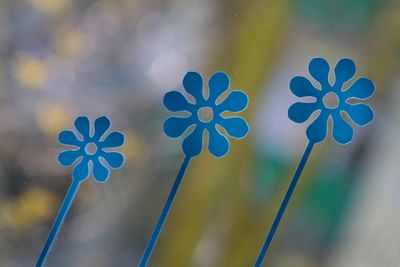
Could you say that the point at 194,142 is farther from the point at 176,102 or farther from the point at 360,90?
the point at 360,90

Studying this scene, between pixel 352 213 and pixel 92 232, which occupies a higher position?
pixel 352 213

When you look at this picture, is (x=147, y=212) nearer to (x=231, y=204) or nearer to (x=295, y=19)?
(x=231, y=204)

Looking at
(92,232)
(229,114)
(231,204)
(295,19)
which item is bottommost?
(92,232)

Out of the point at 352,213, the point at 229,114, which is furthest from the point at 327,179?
the point at 229,114

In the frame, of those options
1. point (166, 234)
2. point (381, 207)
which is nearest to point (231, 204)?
point (166, 234)

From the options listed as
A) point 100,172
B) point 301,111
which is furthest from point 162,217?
point 301,111

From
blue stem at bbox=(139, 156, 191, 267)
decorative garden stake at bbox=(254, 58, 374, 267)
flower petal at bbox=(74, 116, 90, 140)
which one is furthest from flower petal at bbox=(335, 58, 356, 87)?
flower petal at bbox=(74, 116, 90, 140)

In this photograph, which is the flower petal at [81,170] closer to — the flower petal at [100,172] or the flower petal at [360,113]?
the flower petal at [100,172]
